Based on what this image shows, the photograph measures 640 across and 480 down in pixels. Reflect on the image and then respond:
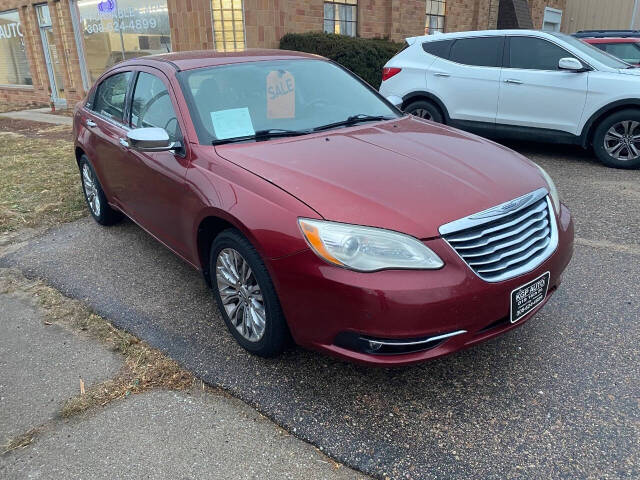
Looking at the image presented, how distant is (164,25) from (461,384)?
11.3 meters

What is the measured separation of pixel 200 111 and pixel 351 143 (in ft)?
3.18

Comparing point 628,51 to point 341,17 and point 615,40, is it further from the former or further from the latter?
point 341,17

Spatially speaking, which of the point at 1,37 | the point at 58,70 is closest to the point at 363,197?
the point at 58,70

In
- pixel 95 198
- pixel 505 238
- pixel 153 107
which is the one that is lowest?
pixel 95 198

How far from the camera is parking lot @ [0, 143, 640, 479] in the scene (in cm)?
222

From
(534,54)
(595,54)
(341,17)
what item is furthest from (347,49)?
(595,54)

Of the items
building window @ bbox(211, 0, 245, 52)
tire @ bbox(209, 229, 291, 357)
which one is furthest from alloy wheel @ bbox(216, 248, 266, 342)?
building window @ bbox(211, 0, 245, 52)

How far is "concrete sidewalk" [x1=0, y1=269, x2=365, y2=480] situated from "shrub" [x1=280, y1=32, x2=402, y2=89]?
944 centimetres

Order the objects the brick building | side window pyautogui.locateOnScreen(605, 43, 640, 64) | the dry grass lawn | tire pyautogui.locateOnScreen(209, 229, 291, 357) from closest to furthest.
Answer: tire pyautogui.locateOnScreen(209, 229, 291, 357)
the dry grass lawn
side window pyautogui.locateOnScreen(605, 43, 640, 64)
the brick building

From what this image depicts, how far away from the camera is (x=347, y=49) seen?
444 inches

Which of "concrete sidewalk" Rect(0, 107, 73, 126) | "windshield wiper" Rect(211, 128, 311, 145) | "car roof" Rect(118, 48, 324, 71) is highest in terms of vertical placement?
"car roof" Rect(118, 48, 324, 71)

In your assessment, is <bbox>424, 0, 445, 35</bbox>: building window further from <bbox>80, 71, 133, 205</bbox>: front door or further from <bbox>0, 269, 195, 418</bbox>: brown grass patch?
<bbox>0, 269, 195, 418</bbox>: brown grass patch

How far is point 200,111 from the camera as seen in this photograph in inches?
127

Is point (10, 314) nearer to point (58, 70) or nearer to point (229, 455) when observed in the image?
point (229, 455)
